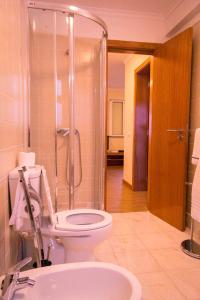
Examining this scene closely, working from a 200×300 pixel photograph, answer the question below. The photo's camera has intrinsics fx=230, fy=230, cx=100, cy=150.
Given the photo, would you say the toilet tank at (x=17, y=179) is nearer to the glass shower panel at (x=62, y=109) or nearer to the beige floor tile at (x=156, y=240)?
the glass shower panel at (x=62, y=109)

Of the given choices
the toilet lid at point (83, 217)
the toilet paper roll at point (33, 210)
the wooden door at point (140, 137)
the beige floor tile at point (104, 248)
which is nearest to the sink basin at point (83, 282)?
the toilet paper roll at point (33, 210)

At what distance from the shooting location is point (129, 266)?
1808mm

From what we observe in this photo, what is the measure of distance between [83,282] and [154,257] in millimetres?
1316

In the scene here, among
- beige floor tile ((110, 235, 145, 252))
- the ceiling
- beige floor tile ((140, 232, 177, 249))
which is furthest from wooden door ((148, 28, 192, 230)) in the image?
beige floor tile ((110, 235, 145, 252))

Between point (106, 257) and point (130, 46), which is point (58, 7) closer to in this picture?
point (130, 46)

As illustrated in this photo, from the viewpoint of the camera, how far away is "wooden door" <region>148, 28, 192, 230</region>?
94.0 inches

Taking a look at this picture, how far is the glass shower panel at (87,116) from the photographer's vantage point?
2.56 meters

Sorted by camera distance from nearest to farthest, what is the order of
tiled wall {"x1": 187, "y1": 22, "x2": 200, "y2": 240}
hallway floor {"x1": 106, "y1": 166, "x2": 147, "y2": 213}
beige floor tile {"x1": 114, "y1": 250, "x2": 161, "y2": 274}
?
1. beige floor tile {"x1": 114, "y1": 250, "x2": 161, "y2": 274}
2. tiled wall {"x1": 187, "y1": 22, "x2": 200, "y2": 240}
3. hallway floor {"x1": 106, "y1": 166, "x2": 147, "y2": 213}

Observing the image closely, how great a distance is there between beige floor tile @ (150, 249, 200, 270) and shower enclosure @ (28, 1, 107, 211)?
0.87 meters

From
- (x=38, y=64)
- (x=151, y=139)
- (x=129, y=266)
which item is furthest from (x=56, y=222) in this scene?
(x=151, y=139)

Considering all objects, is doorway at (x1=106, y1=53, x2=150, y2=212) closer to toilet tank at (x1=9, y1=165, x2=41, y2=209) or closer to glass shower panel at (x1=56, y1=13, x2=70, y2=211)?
glass shower panel at (x1=56, y1=13, x2=70, y2=211)

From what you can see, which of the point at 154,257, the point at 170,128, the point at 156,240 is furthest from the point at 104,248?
the point at 170,128

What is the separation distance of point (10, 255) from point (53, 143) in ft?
4.32

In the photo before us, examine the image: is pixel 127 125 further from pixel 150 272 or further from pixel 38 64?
pixel 150 272
